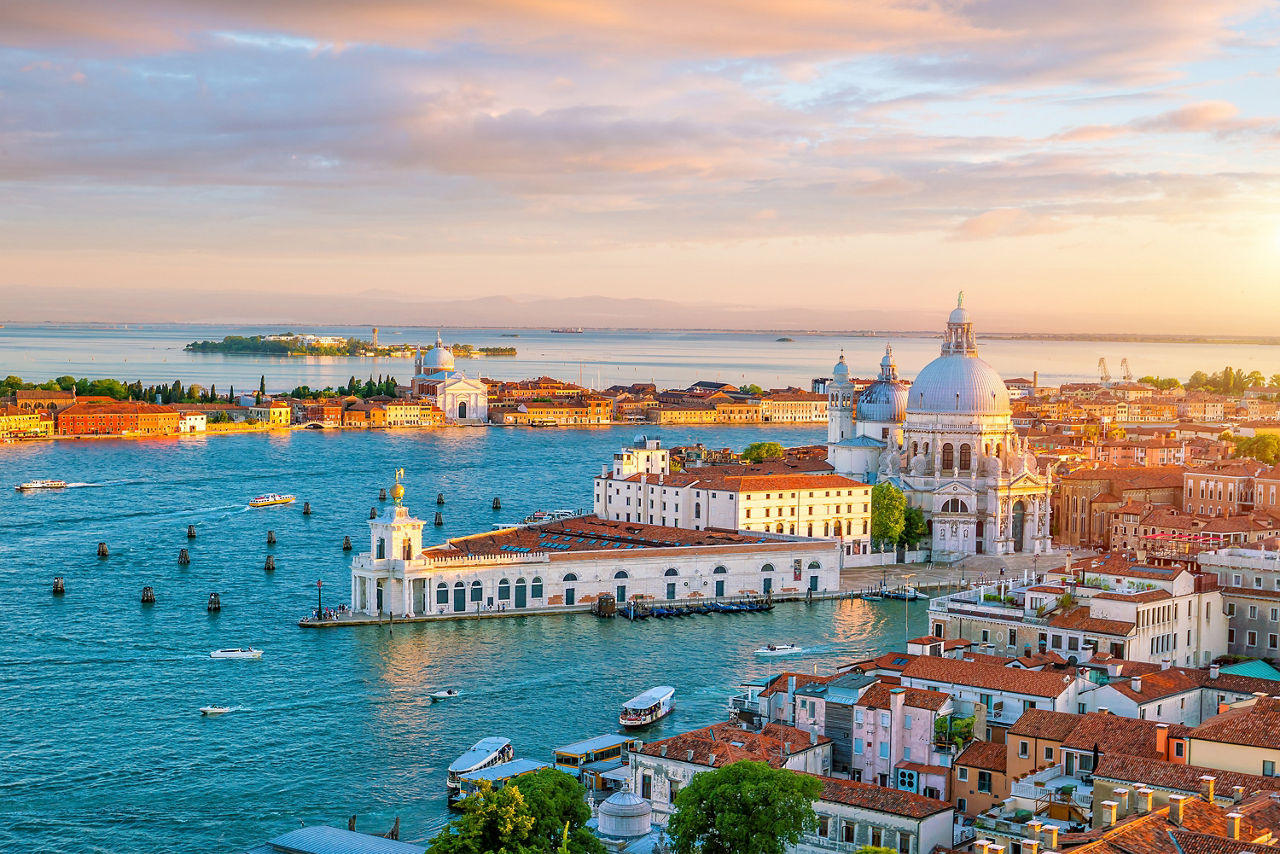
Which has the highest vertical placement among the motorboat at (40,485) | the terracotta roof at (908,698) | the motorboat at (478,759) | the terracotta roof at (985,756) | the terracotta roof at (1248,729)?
the terracotta roof at (1248,729)

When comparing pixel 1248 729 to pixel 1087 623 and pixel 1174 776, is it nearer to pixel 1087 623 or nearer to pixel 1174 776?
pixel 1174 776

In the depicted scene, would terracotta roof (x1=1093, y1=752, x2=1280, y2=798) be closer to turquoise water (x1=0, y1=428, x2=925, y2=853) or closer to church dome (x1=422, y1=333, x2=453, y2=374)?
turquoise water (x1=0, y1=428, x2=925, y2=853)

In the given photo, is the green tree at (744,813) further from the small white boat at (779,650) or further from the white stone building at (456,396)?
the white stone building at (456,396)

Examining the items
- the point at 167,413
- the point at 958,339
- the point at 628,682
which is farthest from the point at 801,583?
the point at 167,413

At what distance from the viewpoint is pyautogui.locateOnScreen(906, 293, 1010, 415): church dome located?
2021 inches

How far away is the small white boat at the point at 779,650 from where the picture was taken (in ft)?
104

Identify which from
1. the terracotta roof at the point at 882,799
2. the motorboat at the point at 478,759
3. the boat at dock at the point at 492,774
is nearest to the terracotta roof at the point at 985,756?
the terracotta roof at the point at 882,799

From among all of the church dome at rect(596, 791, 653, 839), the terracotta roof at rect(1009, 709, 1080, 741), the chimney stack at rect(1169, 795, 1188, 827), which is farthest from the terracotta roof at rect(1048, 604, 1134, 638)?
the chimney stack at rect(1169, 795, 1188, 827)

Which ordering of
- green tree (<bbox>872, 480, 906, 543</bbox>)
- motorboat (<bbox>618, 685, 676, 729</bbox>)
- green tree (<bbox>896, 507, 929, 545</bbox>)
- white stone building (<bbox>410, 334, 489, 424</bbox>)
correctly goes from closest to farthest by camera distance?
motorboat (<bbox>618, 685, 676, 729</bbox>) < green tree (<bbox>872, 480, 906, 543</bbox>) < green tree (<bbox>896, 507, 929, 545</bbox>) < white stone building (<bbox>410, 334, 489, 424</bbox>)

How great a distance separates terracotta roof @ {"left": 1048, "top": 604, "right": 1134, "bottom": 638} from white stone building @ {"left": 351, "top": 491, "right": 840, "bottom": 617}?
49.4ft

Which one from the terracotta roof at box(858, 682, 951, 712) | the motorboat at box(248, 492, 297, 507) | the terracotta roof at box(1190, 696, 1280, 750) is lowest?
the motorboat at box(248, 492, 297, 507)

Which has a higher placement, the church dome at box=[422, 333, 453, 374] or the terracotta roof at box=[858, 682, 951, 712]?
the church dome at box=[422, 333, 453, 374]

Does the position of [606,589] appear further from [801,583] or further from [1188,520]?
[1188,520]

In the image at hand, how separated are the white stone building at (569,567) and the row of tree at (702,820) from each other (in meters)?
18.6
